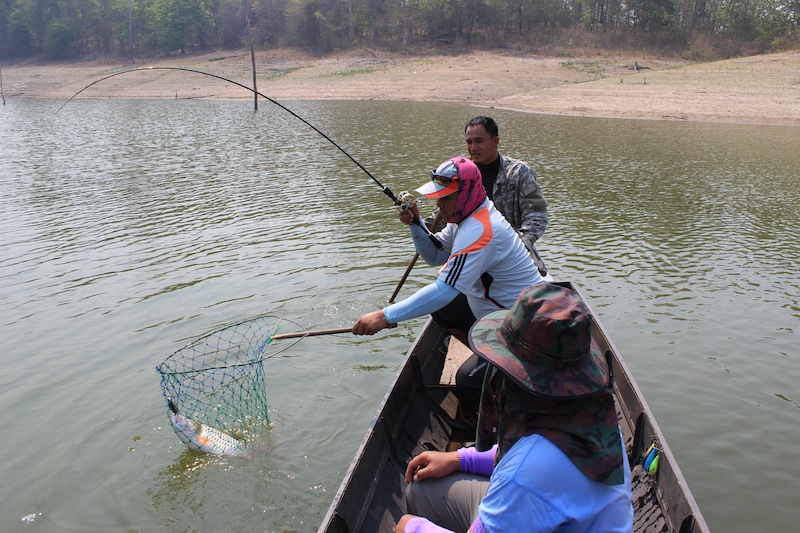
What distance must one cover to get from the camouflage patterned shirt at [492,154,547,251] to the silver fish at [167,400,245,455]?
3.33 m

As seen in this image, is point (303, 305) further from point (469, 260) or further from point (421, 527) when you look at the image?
point (421, 527)

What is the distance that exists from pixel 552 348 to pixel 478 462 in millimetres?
1140

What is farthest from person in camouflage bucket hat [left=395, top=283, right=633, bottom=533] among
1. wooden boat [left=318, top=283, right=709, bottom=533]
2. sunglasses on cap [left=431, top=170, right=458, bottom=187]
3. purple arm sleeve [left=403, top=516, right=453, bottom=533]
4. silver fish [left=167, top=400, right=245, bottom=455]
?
silver fish [left=167, top=400, right=245, bottom=455]

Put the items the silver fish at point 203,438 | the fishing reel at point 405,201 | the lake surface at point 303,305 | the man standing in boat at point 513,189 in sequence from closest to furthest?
the fishing reel at point 405,201 → the lake surface at point 303,305 → the silver fish at point 203,438 → the man standing in boat at point 513,189

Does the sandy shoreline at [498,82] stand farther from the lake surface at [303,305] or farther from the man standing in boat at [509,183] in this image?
the man standing in boat at [509,183]

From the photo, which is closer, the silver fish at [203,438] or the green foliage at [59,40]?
the silver fish at [203,438]

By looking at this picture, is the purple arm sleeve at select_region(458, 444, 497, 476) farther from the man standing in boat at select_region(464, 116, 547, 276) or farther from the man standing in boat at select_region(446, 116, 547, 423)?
the man standing in boat at select_region(464, 116, 547, 276)

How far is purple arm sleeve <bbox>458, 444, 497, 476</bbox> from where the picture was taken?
278cm

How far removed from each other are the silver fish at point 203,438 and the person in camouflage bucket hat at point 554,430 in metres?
3.90

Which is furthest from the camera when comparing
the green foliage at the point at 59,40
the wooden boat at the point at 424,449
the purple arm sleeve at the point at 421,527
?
the green foliage at the point at 59,40

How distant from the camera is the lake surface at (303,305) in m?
5.04

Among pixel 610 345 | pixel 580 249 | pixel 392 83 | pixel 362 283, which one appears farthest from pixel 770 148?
pixel 392 83

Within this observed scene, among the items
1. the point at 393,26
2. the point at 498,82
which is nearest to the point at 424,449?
the point at 498,82

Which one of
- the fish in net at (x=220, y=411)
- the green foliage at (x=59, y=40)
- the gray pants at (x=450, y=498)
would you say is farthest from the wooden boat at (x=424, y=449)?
the green foliage at (x=59, y=40)
